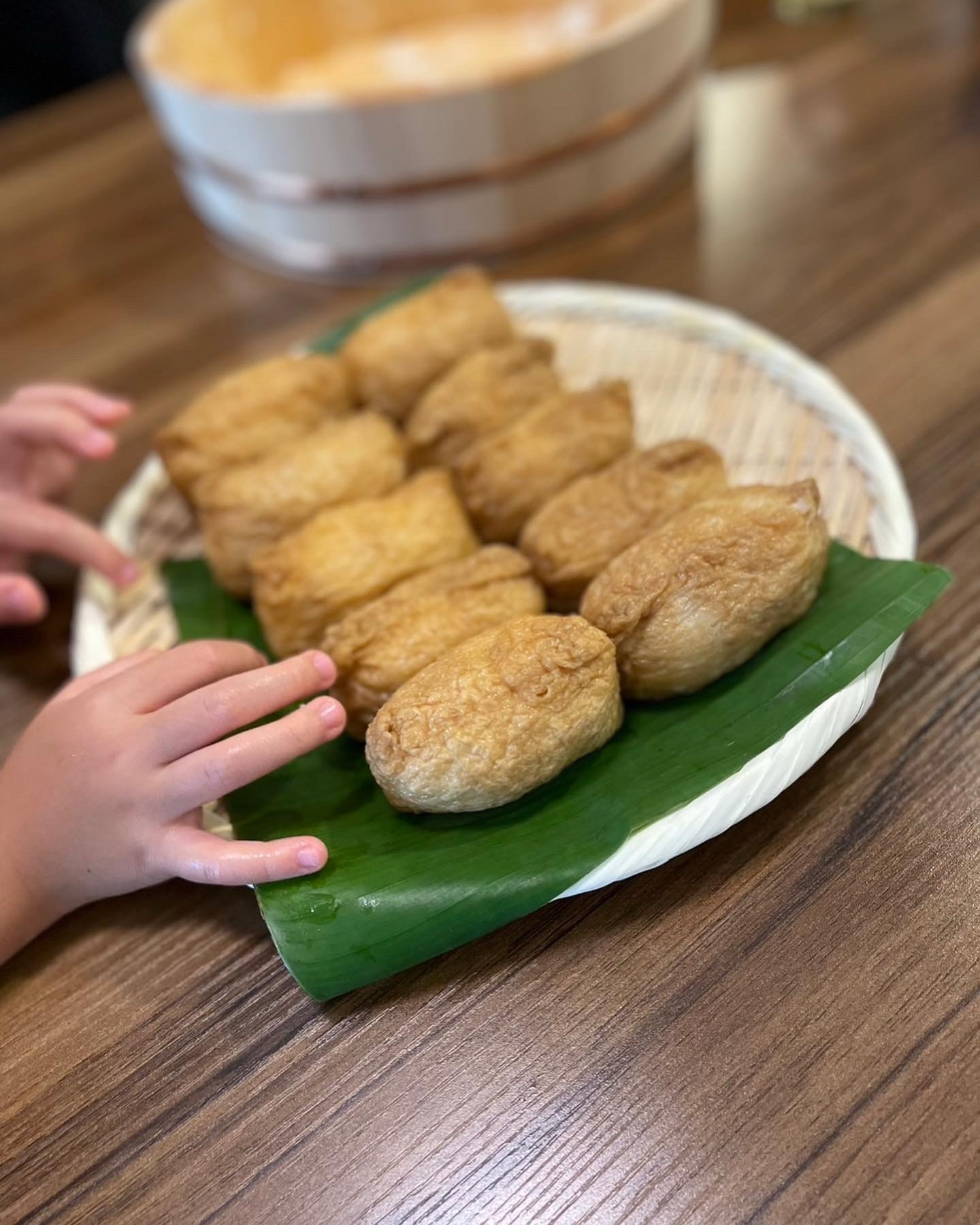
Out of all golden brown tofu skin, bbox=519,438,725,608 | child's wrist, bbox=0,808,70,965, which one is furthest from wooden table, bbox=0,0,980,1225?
golden brown tofu skin, bbox=519,438,725,608

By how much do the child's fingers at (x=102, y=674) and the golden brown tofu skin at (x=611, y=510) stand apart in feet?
1.71

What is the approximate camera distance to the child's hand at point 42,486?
5.16 feet

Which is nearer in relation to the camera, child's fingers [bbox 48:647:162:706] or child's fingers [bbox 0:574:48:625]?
child's fingers [bbox 48:647:162:706]

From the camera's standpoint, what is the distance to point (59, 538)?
1586 mm

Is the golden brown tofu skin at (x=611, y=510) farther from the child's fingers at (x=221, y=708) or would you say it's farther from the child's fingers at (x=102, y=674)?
the child's fingers at (x=102, y=674)

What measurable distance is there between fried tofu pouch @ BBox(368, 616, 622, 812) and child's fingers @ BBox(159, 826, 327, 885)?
0.11 m

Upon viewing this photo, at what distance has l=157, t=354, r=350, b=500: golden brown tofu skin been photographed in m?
1.59

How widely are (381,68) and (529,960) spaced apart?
Answer: 2.45 metres

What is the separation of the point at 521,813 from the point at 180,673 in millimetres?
435

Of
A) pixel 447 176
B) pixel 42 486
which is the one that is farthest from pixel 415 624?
pixel 447 176

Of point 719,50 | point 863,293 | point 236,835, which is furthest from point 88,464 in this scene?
point 719,50

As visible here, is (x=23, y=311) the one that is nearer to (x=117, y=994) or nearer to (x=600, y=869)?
(x=117, y=994)

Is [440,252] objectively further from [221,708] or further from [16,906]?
[16,906]

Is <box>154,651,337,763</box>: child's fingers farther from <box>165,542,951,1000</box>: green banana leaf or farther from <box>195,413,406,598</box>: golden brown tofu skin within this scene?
<box>195,413,406,598</box>: golden brown tofu skin
